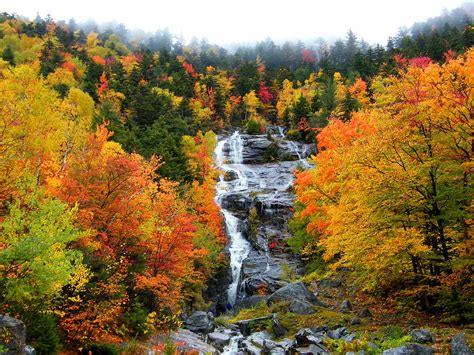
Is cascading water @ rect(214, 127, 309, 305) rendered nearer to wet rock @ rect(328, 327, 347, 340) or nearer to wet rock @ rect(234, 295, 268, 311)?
wet rock @ rect(234, 295, 268, 311)

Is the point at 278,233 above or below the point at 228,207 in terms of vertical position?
below

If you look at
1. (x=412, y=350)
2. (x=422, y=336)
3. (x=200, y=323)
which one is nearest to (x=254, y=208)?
(x=200, y=323)

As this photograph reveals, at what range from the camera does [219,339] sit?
1980cm

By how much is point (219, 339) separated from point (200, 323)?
3618 millimetres

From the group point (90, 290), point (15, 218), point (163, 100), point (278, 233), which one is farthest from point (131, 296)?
point (163, 100)

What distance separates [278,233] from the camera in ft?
132

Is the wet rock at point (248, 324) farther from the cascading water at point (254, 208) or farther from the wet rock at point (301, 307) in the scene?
the wet rock at point (301, 307)

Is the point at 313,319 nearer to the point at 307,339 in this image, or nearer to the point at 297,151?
the point at 307,339

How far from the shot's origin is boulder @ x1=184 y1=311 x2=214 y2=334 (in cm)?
2245

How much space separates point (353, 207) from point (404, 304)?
501 cm

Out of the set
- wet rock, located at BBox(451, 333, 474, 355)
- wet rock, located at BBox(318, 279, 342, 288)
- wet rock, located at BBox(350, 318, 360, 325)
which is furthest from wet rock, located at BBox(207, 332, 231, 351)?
wet rock, located at BBox(451, 333, 474, 355)

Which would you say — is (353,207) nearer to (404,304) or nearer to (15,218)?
(404,304)

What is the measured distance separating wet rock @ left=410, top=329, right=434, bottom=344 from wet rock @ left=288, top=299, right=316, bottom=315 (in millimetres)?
8042

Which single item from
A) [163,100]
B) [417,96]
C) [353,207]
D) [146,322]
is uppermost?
[163,100]
